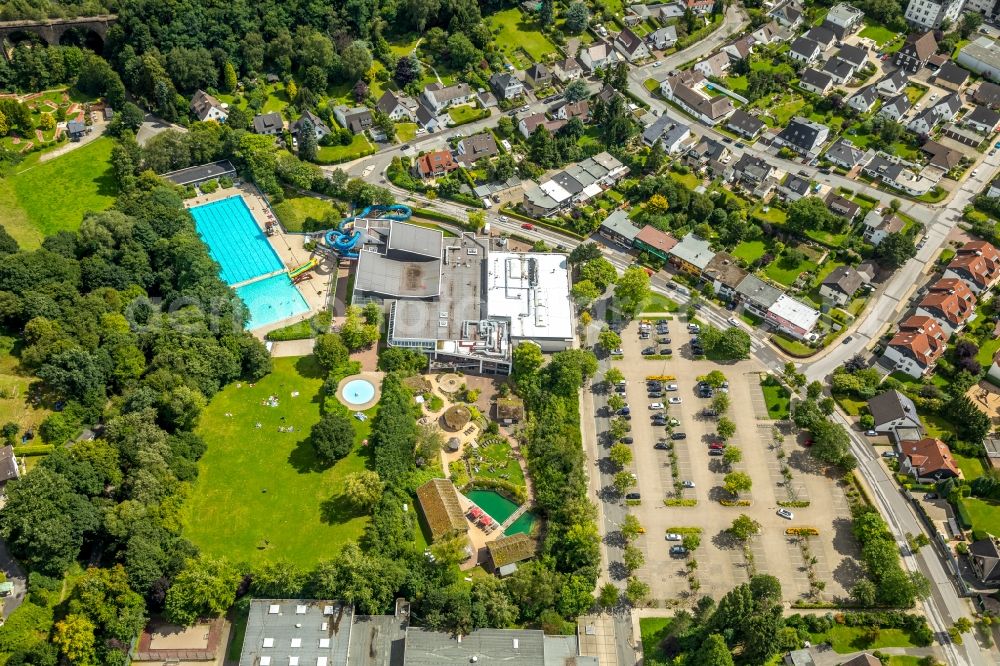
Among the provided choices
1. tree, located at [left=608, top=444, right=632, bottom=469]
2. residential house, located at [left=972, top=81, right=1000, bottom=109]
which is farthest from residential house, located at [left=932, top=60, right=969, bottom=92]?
tree, located at [left=608, top=444, right=632, bottom=469]

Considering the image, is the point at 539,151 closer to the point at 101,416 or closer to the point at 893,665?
the point at 101,416

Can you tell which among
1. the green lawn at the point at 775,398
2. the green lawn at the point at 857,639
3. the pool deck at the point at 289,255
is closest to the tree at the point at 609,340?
the green lawn at the point at 775,398

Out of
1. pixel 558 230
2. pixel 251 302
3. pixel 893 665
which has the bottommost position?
pixel 893 665

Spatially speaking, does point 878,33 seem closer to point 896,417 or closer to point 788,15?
point 788,15

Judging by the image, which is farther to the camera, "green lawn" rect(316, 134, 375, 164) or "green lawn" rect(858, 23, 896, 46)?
"green lawn" rect(858, 23, 896, 46)

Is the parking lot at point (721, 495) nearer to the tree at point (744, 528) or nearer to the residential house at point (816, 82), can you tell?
the tree at point (744, 528)

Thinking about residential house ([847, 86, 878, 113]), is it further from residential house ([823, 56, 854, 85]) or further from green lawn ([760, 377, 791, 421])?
green lawn ([760, 377, 791, 421])

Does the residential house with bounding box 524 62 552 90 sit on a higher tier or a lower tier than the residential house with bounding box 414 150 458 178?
higher

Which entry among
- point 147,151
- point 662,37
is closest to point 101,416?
point 147,151
